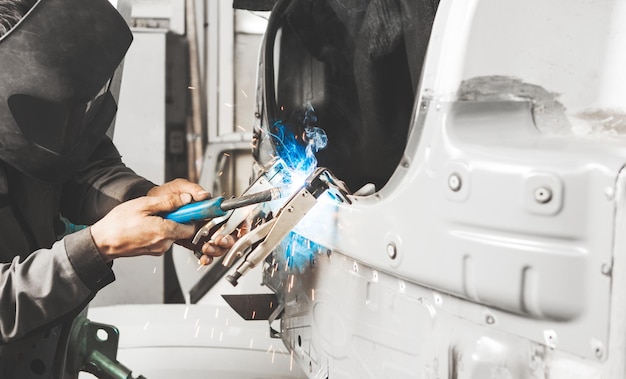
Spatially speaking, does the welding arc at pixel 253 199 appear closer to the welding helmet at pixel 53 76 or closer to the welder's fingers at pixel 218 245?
the welder's fingers at pixel 218 245

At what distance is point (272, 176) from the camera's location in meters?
2.05

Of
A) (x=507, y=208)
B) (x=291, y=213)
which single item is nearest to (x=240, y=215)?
(x=291, y=213)

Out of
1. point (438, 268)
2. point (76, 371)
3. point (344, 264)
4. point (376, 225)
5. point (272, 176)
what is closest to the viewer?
point (438, 268)

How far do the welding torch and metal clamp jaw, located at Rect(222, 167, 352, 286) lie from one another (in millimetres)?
83

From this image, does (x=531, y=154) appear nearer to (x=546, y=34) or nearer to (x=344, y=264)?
(x=546, y=34)

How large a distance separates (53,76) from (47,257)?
0.53 meters

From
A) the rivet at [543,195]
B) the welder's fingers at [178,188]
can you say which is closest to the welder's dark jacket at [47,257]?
the welder's fingers at [178,188]

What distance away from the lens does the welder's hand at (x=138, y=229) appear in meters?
1.82

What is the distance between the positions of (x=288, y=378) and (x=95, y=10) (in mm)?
2029

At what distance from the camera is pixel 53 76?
1900 mm

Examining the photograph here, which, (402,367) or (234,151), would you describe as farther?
(234,151)

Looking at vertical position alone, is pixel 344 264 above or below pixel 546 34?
below

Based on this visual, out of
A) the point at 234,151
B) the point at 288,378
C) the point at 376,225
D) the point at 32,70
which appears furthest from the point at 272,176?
the point at 234,151

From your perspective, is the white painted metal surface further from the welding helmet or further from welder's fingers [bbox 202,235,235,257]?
the welding helmet
